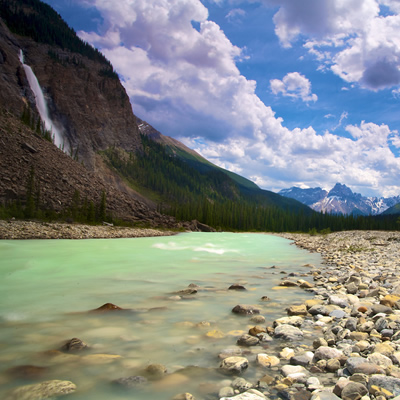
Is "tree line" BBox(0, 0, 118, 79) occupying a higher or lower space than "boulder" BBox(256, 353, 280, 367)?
higher

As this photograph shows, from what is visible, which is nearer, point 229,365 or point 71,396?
point 71,396

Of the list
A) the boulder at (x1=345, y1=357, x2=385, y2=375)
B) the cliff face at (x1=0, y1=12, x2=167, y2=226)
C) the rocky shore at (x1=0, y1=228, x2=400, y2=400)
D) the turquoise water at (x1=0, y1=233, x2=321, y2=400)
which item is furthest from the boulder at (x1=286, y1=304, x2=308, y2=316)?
the cliff face at (x1=0, y1=12, x2=167, y2=226)

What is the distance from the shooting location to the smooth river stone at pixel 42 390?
325 cm

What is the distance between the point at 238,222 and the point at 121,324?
125803 mm

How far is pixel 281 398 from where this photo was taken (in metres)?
3.18

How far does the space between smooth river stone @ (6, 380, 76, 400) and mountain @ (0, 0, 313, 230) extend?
46452 millimetres

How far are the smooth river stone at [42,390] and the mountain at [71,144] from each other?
46452 mm

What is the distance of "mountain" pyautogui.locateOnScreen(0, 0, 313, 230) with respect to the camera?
2078 inches

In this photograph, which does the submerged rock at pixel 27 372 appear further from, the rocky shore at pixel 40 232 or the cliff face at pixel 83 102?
the cliff face at pixel 83 102

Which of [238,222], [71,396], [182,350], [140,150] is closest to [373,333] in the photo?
[182,350]

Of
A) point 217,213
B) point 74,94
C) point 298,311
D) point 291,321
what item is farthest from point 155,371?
point 74,94

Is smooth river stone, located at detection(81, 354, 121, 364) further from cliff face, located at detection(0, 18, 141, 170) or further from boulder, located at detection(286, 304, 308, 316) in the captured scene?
cliff face, located at detection(0, 18, 141, 170)

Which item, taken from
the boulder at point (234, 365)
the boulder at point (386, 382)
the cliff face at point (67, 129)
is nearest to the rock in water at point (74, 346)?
the boulder at point (234, 365)

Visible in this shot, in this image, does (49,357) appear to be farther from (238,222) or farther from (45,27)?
(45,27)
